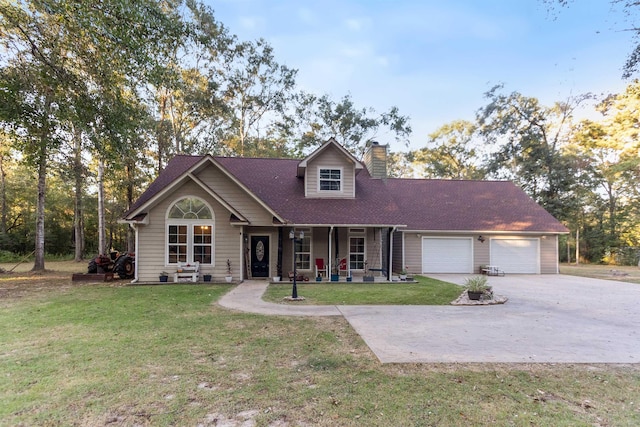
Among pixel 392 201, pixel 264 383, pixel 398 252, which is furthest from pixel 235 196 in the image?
pixel 264 383

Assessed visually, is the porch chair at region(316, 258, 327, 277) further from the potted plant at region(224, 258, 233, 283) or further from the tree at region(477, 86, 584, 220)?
the tree at region(477, 86, 584, 220)

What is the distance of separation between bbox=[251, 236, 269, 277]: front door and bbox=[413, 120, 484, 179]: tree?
2610 centimetres

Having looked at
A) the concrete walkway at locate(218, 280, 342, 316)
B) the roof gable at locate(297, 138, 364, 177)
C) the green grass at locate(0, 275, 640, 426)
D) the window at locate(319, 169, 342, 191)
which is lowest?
the concrete walkway at locate(218, 280, 342, 316)

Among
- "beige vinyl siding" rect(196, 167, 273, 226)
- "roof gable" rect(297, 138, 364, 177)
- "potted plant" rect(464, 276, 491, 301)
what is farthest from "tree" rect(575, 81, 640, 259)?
"beige vinyl siding" rect(196, 167, 273, 226)

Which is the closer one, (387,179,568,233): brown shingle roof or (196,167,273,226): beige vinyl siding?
(196,167,273,226): beige vinyl siding

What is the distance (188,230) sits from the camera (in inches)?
504

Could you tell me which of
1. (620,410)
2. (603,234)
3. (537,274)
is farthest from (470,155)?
(620,410)

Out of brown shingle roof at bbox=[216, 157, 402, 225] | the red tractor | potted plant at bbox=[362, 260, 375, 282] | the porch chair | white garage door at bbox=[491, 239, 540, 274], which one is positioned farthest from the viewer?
white garage door at bbox=[491, 239, 540, 274]

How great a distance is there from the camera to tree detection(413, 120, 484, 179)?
33.2 meters

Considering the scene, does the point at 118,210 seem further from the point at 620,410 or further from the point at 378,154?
the point at 620,410

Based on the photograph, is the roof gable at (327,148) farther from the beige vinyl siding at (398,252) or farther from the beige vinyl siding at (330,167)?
the beige vinyl siding at (398,252)

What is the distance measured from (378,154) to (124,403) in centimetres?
1631

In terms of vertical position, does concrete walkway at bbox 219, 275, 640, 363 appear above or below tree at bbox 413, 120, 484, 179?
below

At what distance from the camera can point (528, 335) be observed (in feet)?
20.0
